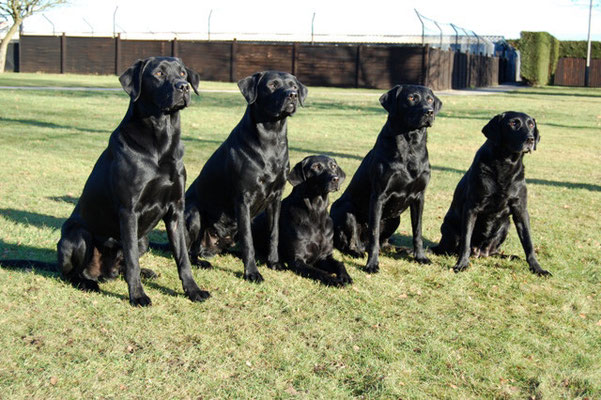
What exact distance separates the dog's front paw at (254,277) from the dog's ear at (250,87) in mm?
1359

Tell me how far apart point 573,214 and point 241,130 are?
4.62 m

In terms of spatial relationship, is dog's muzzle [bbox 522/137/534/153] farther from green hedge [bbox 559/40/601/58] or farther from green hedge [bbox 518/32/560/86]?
green hedge [bbox 559/40/601/58]

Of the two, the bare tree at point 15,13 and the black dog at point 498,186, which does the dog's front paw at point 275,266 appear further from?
the bare tree at point 15,13

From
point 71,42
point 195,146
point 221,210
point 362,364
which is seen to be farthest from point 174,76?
point 71,42

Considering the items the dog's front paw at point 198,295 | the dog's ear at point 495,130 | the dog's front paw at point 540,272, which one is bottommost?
the dog's front paw at point 198,295

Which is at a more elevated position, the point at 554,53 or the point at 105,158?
the point at 554,53

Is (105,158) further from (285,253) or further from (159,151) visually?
(285,253)

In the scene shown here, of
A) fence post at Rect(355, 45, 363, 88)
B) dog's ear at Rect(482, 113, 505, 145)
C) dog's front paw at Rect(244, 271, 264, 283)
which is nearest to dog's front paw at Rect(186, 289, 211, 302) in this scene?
dog's front paw at Rect(244, 271, 264, 283)

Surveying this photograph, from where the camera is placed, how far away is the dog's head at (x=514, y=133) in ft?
17.9

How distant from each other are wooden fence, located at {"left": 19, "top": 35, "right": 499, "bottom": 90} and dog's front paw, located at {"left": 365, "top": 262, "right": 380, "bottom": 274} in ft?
89.0

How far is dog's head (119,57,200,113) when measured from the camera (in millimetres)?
4297

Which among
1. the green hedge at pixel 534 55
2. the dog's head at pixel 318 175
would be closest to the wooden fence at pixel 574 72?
the green hedge at pixel 534 55

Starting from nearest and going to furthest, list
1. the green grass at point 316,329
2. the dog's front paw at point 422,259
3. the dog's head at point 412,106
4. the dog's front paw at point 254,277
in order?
the green grass at point 316,329, the dog's front paw at point 254,277, the dog's head at point 412,106, the dog's front paw at point 422,259

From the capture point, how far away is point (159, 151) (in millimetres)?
4461
